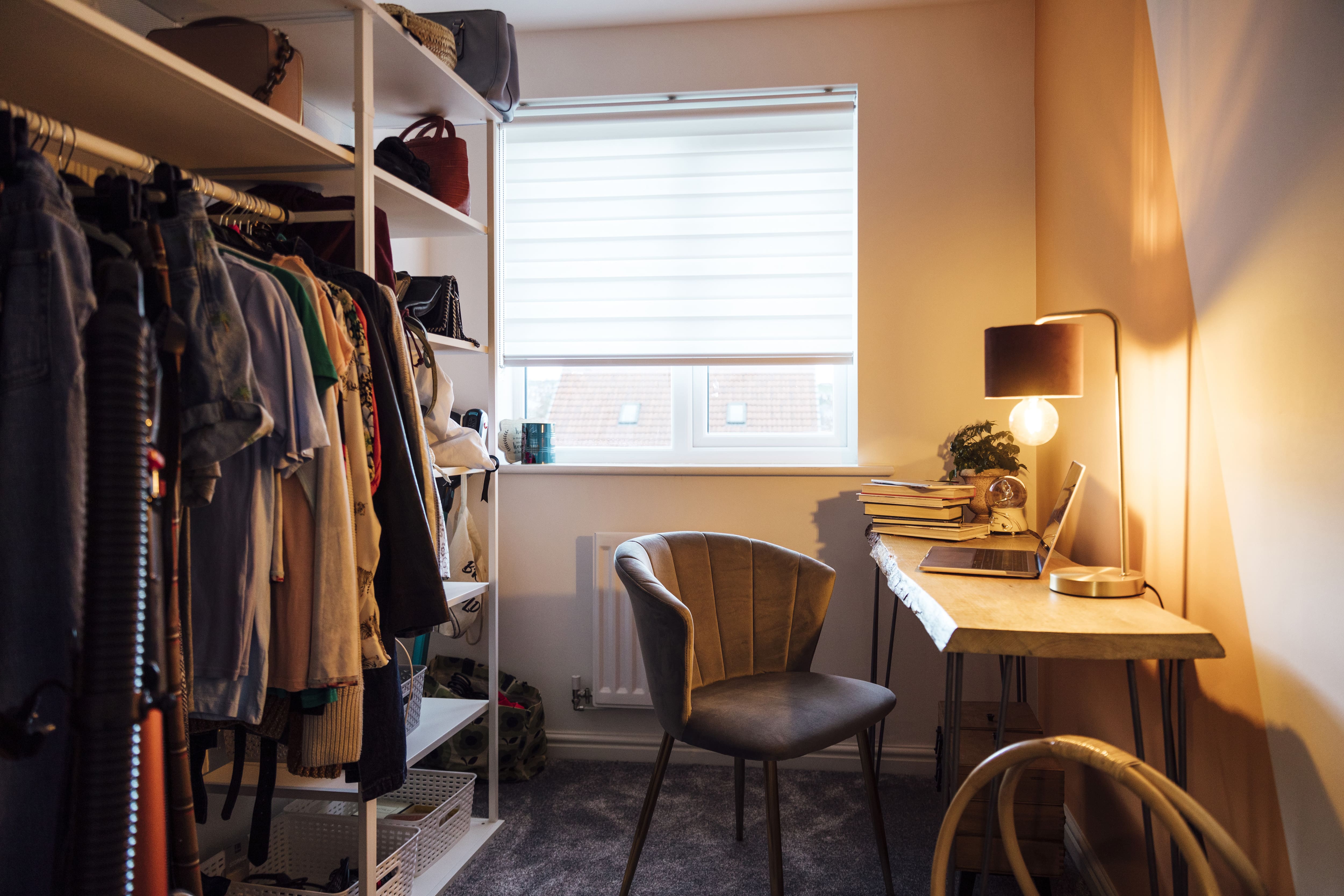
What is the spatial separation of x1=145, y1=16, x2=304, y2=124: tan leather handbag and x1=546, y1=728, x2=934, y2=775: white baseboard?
216 centimetres

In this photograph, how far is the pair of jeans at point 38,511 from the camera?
33.0 inches

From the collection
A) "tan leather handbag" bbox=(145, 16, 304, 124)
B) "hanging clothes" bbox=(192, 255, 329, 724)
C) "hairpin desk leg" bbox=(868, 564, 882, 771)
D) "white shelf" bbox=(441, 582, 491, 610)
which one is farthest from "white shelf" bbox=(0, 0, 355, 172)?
"hairpin desk leg" bbox=(868, 564, 882, 771)

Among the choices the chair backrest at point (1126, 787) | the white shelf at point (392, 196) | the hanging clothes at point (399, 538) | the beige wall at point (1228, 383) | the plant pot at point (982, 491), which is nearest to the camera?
the chair backrest at point (1126, 787)

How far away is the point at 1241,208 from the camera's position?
133 centimetres

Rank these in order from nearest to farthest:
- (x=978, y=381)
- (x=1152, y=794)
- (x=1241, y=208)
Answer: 1. (x=1152, y=794)
2. (x=1241, y=208)
3. (x=978, y=381)

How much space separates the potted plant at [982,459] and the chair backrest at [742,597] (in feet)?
1.76

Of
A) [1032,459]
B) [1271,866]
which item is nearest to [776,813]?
[1271,866]

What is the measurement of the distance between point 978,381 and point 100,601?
8.11 ft

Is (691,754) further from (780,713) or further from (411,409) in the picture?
(411,409)

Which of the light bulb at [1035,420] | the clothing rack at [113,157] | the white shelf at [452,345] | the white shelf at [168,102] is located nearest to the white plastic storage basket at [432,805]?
the white shelf at [452,345]

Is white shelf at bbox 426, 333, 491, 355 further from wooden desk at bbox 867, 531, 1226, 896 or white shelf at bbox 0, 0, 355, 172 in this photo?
wooden desk at bbox 867, 531, 1226, 896

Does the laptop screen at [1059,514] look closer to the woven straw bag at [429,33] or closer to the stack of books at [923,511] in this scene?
the stack of books at [923,511]

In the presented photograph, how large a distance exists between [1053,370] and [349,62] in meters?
1.79

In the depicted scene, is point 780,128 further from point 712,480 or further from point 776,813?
point 776,813
